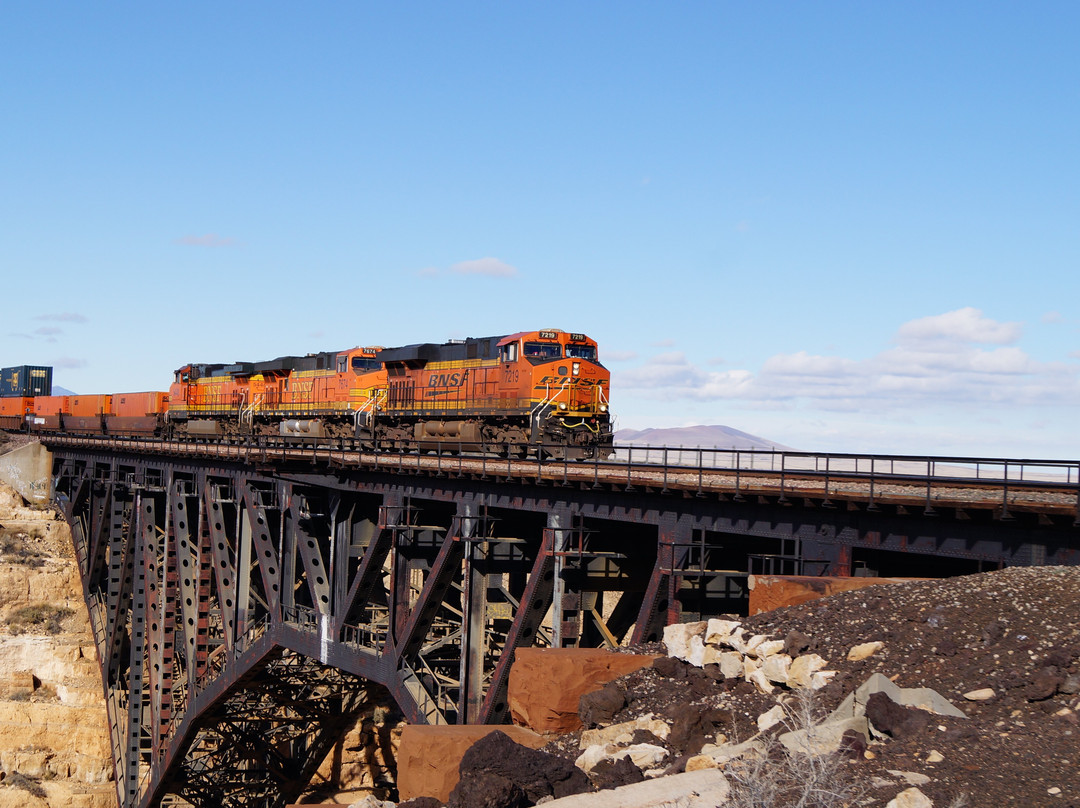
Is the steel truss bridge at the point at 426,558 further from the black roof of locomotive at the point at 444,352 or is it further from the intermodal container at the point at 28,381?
the intermodal container at the point at 28,381

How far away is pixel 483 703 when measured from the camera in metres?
18.2

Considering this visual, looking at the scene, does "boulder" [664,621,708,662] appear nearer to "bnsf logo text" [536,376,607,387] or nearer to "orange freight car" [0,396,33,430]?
"bnsf logo text" [536,376,607,387]

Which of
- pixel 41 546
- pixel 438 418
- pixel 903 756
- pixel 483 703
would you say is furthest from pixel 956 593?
pixel 41 546

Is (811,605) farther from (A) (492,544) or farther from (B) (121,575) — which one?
(B) (121,575)

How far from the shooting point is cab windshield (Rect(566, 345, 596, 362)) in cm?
3253

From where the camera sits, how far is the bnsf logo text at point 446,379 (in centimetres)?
3425

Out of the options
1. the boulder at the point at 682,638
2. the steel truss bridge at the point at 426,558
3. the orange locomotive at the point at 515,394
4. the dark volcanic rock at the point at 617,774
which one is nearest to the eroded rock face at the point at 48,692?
the steel truss bridge at the point at 426,558

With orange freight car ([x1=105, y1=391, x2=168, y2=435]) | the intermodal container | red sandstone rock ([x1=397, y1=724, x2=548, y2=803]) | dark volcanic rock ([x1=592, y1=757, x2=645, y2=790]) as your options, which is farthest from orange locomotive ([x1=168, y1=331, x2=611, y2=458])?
the intermodal container

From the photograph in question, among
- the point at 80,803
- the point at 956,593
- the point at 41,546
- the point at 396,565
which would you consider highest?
the point at 956,593

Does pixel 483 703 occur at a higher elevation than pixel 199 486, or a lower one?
lower

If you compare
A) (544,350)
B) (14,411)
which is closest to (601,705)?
(544,350)

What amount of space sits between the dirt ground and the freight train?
26.4ft

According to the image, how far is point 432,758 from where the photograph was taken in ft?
35.1

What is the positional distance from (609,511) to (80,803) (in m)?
29.9
